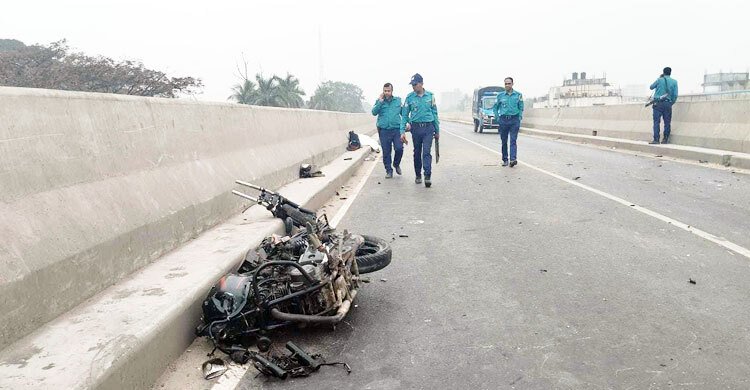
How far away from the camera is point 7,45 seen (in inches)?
2494

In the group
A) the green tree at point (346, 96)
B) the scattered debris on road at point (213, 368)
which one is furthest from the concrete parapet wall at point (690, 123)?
the green tree at point (346, 96)

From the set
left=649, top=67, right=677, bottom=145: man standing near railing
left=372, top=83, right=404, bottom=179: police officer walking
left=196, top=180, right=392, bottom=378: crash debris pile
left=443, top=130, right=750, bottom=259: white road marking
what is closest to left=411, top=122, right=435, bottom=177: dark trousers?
left=372, top=83, right=404, bottom=179: police officer walking

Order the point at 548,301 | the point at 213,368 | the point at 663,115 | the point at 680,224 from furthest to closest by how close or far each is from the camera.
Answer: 1. the point at 663,115
2. the point at 680,224
3. the point at 548,301
4. the point at 213,368

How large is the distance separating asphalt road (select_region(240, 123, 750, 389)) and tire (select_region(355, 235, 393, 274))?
0.77 ft

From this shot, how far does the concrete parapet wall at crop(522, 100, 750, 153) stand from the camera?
13.7m

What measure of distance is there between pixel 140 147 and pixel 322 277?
2003 mm

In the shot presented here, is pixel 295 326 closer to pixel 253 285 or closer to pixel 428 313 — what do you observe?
pixel 253 285

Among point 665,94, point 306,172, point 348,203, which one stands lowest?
point 348,203

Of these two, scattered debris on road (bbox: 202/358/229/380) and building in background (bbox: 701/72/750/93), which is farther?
building in background (bbox: 701/72/750/93)

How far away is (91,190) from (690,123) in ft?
53.7

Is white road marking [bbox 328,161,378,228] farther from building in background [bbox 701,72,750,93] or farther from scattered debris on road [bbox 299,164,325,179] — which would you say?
building in background [bbox 701,72,750,93]

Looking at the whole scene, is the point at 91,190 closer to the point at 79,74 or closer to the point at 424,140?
the point at 424,140

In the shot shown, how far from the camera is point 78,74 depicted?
143ft

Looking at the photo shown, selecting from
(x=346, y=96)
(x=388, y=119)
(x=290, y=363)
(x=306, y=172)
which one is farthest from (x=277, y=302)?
(x=346, y=96)
